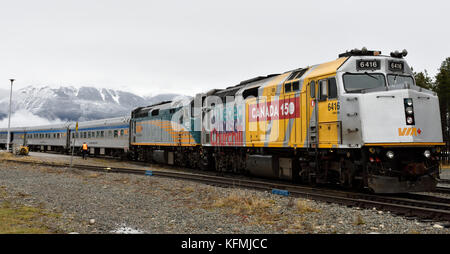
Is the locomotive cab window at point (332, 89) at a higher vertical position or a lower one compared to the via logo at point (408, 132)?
higher

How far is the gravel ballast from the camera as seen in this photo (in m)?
7.09

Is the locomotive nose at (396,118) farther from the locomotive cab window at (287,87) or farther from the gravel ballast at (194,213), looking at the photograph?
the locomotive cab window at (287,87)

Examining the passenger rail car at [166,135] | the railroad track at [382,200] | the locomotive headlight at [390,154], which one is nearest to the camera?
the railroad track at [382,200]

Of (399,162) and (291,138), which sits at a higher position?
(291,138)

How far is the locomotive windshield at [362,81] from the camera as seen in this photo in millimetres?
10422

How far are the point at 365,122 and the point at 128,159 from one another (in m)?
24.9

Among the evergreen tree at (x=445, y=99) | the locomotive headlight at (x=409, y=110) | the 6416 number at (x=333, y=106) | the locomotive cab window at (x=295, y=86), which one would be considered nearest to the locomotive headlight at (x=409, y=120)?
→ the locomotive headlight at (x=409, y=110)

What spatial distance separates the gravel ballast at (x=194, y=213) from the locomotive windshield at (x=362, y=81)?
11.3 ft

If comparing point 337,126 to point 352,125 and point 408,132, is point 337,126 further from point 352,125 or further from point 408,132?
point 408,132

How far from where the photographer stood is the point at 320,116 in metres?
11.1

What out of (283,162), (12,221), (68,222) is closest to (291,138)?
(283,162)

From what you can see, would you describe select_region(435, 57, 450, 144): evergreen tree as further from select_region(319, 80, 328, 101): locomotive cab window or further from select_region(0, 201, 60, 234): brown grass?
select_region(0, 201, 60, 234): brown grass

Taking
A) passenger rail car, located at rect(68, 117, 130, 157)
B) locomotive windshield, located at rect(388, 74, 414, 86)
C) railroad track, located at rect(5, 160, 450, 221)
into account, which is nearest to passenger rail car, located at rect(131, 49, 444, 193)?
locomotive windshield, located at rect(388, 74, 414, 86)
